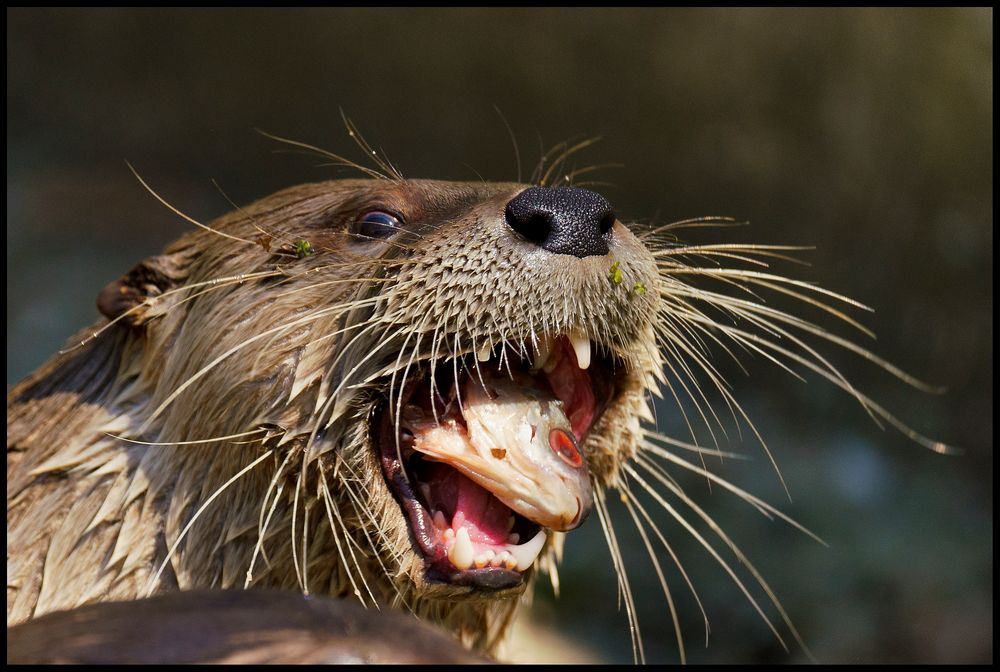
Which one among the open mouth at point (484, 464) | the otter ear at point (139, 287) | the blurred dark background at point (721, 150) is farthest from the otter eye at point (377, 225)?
the blurred dark background at point (721, 150)

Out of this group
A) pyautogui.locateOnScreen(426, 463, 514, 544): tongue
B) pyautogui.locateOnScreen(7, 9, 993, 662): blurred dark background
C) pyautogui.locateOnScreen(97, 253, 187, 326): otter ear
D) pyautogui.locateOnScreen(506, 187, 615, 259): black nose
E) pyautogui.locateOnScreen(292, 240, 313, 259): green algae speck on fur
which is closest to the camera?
pyautogui.locateOnScreen(506, 187, 615, 259): black nose

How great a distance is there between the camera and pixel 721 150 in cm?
639

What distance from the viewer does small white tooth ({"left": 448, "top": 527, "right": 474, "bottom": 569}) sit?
226 cm

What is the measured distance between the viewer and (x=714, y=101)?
636 cm

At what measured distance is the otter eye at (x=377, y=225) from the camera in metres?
2.55

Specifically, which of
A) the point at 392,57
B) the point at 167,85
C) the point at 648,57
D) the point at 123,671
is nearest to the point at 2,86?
the point at 167,85

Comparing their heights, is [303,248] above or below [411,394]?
above

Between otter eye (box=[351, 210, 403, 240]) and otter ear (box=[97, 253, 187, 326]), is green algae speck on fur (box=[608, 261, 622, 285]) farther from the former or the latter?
otter ear (box=[97, 253, 187, 326])

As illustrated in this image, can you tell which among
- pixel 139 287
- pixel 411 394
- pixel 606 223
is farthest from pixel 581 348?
pixel 139 287

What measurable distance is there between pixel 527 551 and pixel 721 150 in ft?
14.7

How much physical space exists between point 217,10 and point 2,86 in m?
1.54

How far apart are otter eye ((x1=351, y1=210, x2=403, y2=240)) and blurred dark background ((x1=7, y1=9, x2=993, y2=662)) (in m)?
3.67

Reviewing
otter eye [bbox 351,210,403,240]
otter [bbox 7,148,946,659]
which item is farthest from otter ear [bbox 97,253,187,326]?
otter eye [bbox 351,210,403,240]

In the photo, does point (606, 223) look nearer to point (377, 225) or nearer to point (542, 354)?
point (542, 354)
